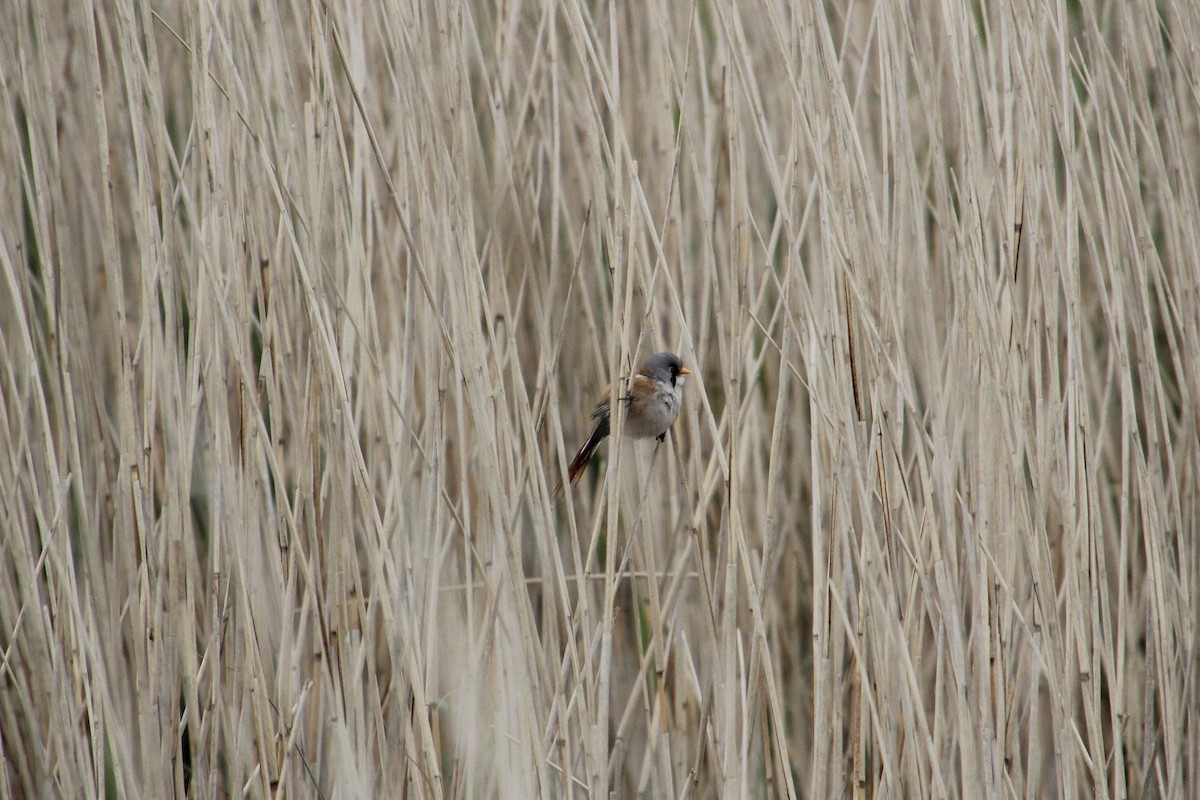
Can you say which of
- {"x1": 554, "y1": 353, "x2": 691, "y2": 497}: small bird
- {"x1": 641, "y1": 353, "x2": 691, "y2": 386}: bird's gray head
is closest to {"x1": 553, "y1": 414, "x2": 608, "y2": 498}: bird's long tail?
{"x1": 554, "y1": 353, "x2": 691, "y2": 497}: small bird

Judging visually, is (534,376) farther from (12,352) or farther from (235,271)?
(12,352)

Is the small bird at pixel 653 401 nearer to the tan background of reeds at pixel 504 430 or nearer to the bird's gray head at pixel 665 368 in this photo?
the bird's gray head at pixel 665 368

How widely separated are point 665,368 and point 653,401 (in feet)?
0.24

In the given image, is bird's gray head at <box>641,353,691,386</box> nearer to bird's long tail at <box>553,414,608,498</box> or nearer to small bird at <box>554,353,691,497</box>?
small bird at <box>554,353,691,497</box>

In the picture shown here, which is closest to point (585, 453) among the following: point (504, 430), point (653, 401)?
point (653, 401)

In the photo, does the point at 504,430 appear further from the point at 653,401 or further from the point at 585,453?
the point at 653,401

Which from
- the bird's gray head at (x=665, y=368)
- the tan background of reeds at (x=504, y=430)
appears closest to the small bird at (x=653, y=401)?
the bird's gray head at (x=665, y=368)

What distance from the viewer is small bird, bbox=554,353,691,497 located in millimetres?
1988

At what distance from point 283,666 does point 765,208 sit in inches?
54.9

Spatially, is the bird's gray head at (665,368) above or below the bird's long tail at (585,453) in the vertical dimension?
above

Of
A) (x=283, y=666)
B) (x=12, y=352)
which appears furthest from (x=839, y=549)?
(x=12, y=352)

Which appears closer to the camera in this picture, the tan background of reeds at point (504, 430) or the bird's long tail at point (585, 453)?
the tan background of reeds at point (504, 430)

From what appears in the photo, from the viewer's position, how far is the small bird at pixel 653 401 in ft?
6.52

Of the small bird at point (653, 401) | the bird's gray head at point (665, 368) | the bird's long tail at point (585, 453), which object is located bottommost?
the bird's long tail at point (585, 453)
